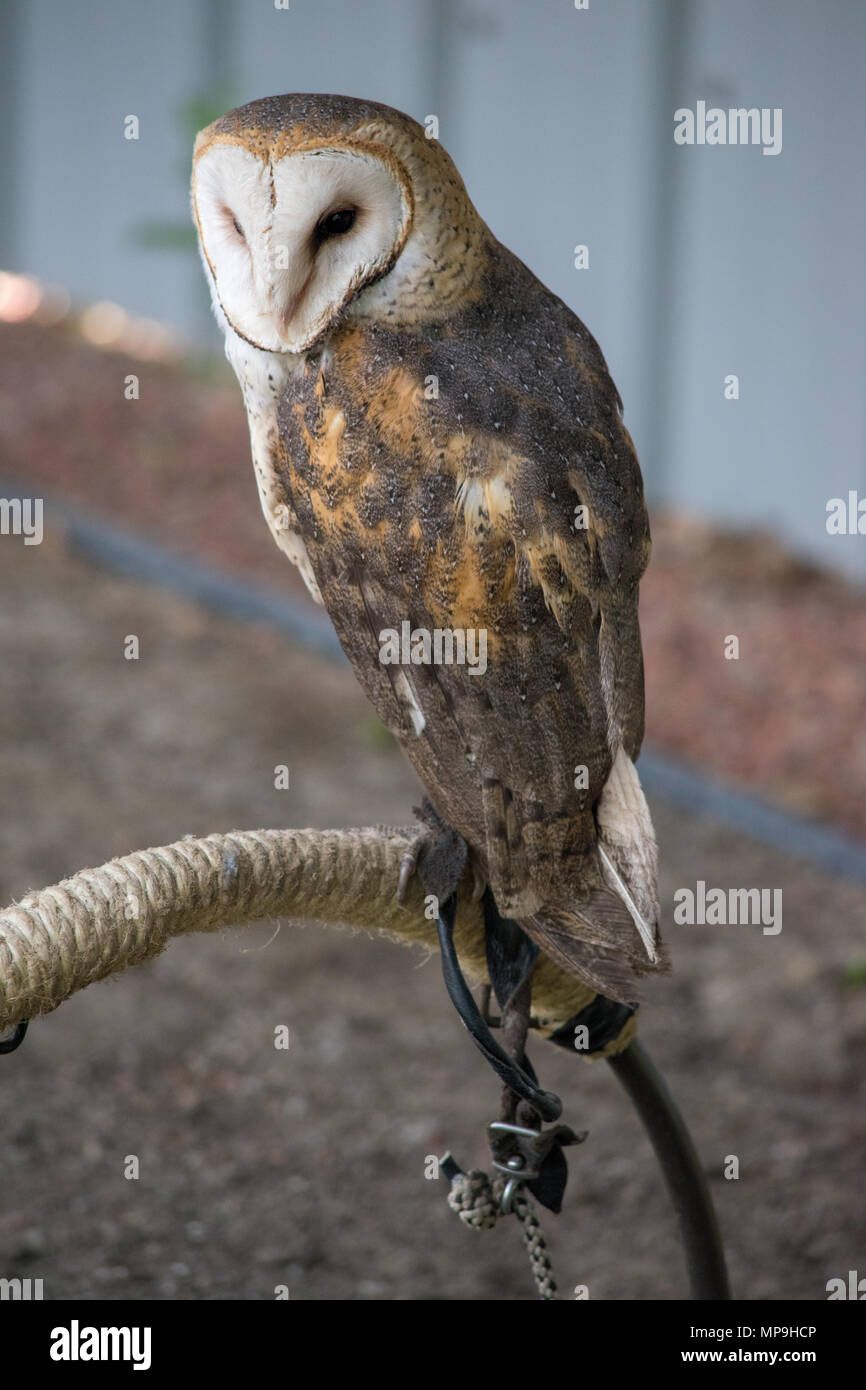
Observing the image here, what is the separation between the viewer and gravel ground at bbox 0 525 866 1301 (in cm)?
237

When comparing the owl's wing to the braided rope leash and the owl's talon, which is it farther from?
the braided rope leash

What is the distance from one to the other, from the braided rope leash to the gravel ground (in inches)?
15.6

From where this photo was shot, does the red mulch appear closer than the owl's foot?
No

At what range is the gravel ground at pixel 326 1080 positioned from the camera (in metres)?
2.37

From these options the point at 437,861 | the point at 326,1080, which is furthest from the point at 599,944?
the point at 326,1080

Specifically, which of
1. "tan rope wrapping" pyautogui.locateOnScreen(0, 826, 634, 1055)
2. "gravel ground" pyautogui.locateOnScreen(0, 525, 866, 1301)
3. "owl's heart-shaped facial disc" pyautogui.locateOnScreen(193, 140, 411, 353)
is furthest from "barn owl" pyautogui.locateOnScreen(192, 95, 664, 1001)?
"gravel ground" pyautogui.locateOnScreen(0, 525, 866, 1301)

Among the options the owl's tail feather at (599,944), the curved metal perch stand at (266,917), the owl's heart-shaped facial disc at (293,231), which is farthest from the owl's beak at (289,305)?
the owl's tail feather at (599,944)

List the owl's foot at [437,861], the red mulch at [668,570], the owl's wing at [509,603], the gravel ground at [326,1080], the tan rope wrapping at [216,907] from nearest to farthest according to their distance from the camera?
the tan rope wrapping at [216,907] < the owl's wing at [509,603] < the owl's foot at [437,861] < the gravel ground at [326,1080] < the red mulch at [668,570]

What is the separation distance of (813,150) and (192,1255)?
420 centimetres

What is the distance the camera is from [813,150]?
4836 mm

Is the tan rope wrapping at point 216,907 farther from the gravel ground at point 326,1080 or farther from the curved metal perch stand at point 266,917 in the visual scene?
the gravel ground at point 326,1080

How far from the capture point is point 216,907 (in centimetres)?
157

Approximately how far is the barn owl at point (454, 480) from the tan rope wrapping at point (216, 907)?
0.15 m

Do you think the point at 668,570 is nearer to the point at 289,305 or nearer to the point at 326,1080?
the point at 326,1080
